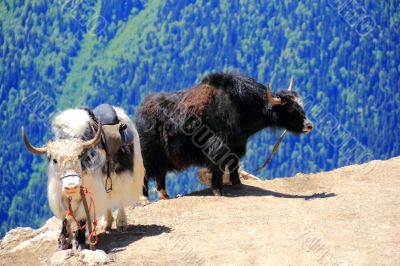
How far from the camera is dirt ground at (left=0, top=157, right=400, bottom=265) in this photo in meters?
4.91

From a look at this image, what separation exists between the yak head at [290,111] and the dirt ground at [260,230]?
0.74 m

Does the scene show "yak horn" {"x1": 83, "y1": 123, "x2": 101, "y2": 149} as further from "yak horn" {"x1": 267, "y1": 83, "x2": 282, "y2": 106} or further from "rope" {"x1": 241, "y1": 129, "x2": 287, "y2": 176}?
"rope" {"x1": 241, "y1": 129, "x2": 287, "y2": 176}

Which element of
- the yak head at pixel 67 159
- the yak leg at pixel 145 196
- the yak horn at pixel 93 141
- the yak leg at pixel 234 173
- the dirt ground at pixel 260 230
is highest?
the yak horn at pixel 93 141

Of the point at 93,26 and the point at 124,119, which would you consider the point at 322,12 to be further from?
the point at 124,119

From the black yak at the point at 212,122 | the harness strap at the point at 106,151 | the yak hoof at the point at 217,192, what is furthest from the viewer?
the black yak at the point at 212,122

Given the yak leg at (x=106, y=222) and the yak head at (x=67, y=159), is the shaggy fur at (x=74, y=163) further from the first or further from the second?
the yak leg at (x=106, y=222)

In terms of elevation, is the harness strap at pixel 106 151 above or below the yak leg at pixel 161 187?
above

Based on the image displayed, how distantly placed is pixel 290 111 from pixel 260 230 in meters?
2.54

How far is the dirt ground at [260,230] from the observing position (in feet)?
16.1

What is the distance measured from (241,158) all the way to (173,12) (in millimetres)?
2530

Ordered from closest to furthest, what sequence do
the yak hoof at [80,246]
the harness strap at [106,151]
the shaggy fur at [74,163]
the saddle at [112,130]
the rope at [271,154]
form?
the shaggy fur at [74,163], the yak hoof at [80,246], the harness strap at [106,151], the saddle at [112,130], the rope at [271,154]

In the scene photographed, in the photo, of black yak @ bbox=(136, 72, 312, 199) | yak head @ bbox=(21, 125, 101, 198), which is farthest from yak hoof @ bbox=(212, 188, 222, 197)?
yak head @ bbox=(21, 125, 101, 198)

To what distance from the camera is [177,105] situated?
303 inches

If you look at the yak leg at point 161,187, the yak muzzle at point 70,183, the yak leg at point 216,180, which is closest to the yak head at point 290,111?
the yak leg at point 216,180
